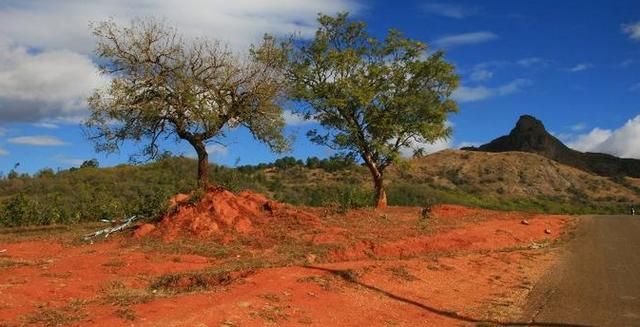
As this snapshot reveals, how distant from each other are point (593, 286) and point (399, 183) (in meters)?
47.5

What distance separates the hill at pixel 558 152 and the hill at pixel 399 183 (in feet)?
16.0

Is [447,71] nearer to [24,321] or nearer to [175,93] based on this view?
[175,93]

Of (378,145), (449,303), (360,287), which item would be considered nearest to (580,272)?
(449,303)

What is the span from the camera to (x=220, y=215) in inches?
760

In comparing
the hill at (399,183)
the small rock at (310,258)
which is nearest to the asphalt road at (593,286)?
the small rock at (310,258)

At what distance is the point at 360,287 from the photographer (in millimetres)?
11555

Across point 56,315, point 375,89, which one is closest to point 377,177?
point 375,89

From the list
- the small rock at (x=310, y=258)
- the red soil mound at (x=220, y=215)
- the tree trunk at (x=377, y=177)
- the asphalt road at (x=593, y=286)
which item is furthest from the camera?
the tree trunk at (x=377, y=177)

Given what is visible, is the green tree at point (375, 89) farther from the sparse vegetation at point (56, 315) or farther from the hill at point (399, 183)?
the sparse vegetation at point (56, 315)

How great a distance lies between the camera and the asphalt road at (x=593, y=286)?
33.4ft

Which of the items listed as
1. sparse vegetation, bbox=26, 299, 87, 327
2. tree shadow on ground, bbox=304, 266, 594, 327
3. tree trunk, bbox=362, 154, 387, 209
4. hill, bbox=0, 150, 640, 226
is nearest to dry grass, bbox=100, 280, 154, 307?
sparse vegetation, bbox=26, 299, 87, 327

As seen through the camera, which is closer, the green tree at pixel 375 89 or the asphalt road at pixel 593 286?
the asphalt road at pixel 593 286

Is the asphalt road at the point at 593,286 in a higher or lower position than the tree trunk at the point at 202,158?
lower

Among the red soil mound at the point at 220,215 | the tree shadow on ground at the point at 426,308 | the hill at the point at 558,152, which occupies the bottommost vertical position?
the tree shadow on ground at the point at 426,308
